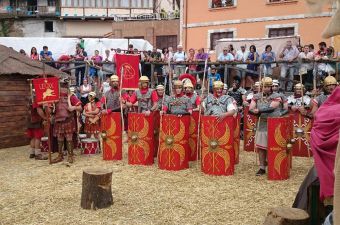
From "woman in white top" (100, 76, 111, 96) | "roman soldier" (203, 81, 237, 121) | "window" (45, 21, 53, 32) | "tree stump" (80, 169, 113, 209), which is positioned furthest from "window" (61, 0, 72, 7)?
"tree stump" (80, 169, 113, 209)

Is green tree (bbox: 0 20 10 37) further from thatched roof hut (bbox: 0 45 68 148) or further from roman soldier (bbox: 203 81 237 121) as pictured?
roman soldier (bbox: 203 81 237 121)

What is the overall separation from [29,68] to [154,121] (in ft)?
13.6

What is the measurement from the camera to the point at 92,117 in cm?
1052

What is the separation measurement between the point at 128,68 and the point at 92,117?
70.2 inches

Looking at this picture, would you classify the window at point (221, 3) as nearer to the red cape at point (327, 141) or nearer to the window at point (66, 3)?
the window at point (66, 3)

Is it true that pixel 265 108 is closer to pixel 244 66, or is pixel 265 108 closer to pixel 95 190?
pixel 95 190

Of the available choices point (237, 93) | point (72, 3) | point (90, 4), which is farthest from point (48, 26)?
point (237, 93)

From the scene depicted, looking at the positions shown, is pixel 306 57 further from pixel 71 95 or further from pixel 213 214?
pixel 213 214

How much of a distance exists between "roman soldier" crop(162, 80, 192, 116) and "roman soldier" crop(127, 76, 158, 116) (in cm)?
62

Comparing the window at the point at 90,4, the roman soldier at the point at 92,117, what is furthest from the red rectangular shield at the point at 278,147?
the window at the point at 90,4

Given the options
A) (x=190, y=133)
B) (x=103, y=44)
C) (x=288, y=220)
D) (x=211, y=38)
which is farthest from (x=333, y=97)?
(x=211, y=38)

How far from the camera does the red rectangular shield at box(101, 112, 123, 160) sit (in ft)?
30.0

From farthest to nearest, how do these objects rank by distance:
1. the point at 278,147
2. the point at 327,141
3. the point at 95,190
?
1. the point at 278,147
2. the point at 95,190
3. the point at 327,141

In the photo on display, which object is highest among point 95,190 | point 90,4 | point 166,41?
point 90,4
